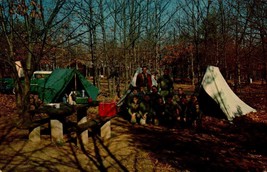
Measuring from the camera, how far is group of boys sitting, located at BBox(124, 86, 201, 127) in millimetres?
10008

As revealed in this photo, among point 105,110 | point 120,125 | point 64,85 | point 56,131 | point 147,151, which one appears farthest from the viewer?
point 64,85

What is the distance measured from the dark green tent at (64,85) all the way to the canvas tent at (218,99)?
20.7 feet

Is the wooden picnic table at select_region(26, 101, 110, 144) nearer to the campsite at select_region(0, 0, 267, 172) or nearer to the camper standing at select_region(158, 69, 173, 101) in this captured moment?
the campsite at select_region(0, 0, 267, 172)

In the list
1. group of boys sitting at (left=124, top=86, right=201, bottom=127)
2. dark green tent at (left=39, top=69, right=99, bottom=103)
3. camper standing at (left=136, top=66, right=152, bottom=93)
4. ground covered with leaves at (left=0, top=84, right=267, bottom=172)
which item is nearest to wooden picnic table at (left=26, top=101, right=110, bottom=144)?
ground covered with leaves at (left=0, top=84, right=267, bottom=172)

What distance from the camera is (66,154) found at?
6691mm

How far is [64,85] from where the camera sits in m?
14.5

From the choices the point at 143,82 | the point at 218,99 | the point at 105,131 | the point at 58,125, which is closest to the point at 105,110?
the point at 105,131

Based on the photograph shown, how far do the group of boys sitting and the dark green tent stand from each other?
5050 millimetres

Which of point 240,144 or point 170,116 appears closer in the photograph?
point 240,144

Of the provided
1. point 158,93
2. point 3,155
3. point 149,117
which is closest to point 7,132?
point 3,155

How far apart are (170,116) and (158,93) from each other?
Result: 1.44m

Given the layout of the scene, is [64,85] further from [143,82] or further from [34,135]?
[34,135]

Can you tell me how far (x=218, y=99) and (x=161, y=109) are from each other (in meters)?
2.62

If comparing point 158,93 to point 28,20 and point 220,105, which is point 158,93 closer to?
point 220,105
